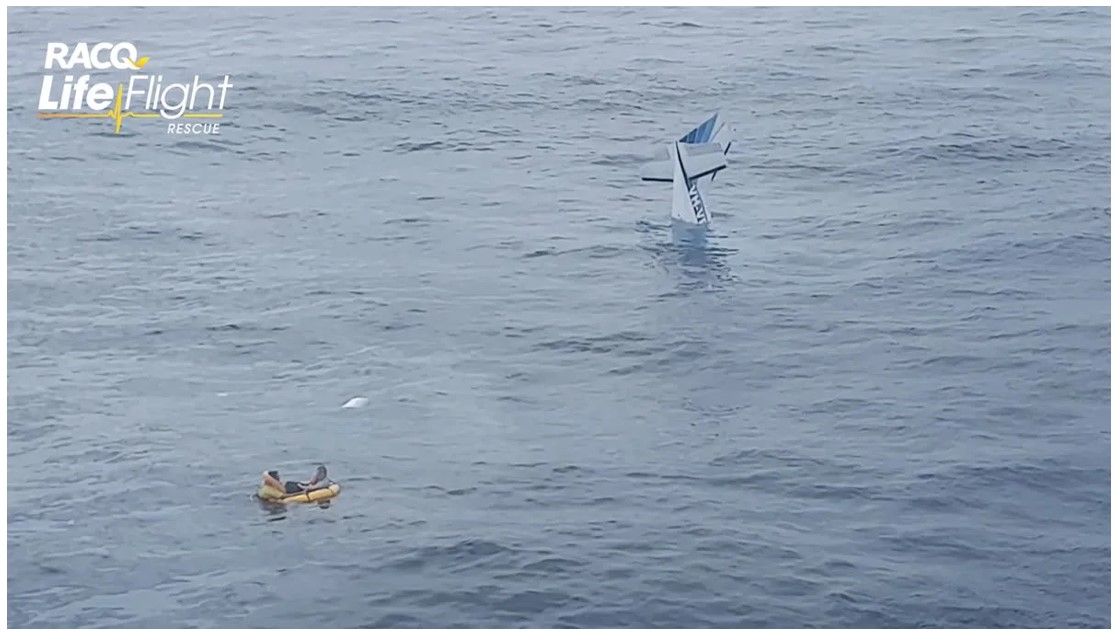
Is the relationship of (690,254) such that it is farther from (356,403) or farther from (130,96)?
(130,96)

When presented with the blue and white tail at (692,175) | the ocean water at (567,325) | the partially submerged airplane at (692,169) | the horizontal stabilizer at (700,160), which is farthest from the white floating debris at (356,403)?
the horizontal stabilizer at (700,160)

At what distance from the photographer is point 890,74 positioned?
375ft

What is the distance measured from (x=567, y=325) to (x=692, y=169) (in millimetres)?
13515

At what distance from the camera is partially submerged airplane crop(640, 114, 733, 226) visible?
9294cm

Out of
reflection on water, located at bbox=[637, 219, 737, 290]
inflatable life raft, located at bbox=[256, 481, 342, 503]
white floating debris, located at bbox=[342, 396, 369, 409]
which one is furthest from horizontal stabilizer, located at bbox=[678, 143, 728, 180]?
inflatable life raft, located at bbox=[256, 481, 342, 503]

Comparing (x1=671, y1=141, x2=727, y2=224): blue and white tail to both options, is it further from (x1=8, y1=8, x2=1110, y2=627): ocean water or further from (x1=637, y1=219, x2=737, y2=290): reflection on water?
(x1=8, y1=8, x2=1110, y2=627): ocean water

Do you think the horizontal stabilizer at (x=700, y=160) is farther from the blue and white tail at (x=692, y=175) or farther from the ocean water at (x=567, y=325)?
the ocean water at (x=567, y=325)

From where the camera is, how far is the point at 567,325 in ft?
277

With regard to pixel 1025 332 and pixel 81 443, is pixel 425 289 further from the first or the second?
pixel 1025 332

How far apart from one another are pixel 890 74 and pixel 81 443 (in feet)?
208

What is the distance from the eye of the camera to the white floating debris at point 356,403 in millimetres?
73375

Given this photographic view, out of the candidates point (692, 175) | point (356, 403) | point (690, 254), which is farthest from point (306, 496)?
point (692, 175)

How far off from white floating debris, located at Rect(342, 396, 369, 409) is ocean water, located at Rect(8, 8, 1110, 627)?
0.77 meters

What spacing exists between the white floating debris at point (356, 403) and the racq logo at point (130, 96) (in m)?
39.1
